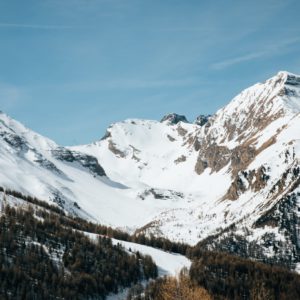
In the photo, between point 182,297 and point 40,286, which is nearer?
point 182,297

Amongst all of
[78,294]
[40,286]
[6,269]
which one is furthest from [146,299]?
[6,269]

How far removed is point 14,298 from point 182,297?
71.1 m

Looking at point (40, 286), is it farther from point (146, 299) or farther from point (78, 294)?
point (146, 299)

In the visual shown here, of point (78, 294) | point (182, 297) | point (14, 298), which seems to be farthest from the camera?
point (78, 294)

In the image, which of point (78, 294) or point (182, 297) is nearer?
point (182, 297)

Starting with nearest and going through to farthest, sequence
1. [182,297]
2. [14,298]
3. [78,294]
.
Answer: [182,297] < [14,298] < [78,294]

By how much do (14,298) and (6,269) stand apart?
44.7 feet

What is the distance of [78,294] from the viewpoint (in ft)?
650

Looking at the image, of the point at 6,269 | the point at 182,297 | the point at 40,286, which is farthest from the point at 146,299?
the point at 182,297

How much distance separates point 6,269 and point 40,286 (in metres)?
12.8

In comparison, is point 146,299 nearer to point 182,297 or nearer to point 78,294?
point 78,294

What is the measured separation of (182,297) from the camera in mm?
135250

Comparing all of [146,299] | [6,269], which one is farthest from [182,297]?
[6,269]

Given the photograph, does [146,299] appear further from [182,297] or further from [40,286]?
[182,297]
